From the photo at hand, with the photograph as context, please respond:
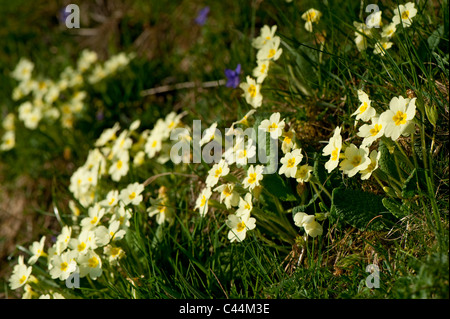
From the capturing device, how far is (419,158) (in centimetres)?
210

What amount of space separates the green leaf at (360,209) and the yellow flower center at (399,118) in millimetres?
307

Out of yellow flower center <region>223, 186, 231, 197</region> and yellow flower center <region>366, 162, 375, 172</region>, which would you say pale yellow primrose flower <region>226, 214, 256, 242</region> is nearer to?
yellow flower center <region>223, 186, 231, 197</region>

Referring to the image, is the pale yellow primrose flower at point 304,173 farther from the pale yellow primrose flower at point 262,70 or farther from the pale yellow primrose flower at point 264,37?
the pale yellow primrose flower at point 264,37

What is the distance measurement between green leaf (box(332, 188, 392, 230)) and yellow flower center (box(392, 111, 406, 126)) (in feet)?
1.01

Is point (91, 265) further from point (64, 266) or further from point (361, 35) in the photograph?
point (361, 35)

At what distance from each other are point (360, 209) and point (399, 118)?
37 cm

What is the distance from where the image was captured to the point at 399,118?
1.89 m

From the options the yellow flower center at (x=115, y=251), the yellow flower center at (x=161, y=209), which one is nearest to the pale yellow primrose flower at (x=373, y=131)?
the yellow flower center at (x=161, y=209)

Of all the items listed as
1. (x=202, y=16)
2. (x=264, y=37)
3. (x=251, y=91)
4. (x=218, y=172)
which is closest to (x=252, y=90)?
(x=251, y=91)

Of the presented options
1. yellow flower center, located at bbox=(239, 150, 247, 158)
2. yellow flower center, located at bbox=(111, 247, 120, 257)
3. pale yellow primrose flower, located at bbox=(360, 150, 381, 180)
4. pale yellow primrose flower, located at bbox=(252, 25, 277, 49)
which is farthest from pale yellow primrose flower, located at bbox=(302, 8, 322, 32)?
yellow flower center, located at bbox=(111, 247, 120, 257)

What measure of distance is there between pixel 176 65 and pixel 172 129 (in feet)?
4.11

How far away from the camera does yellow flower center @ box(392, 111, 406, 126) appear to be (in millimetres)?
1881

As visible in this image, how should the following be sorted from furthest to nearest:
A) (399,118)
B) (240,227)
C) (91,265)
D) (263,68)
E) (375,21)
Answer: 1. (263,68)
2. (375,21)
3. (91,265)
4. (240,227)
5. (399,118)

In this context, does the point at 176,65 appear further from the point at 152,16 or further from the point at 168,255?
the point at 168,255
